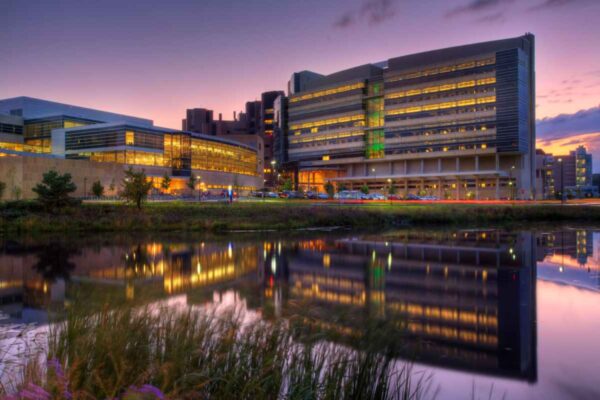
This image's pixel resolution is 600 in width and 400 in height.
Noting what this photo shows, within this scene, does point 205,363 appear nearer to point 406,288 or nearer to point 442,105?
point 406,288

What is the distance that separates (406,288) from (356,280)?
243 centimetres

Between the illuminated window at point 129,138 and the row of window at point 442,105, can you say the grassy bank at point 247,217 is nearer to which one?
the row of window at point 442,105

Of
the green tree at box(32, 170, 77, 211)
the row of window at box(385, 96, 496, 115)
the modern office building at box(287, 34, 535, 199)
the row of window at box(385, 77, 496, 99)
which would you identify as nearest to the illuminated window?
the modern office building at box(287, 34, 535, 199)

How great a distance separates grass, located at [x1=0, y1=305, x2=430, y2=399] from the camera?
5.57 metres

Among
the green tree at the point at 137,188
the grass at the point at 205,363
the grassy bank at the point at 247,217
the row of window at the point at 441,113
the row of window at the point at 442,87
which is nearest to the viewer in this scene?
the grass at the point at 205,363

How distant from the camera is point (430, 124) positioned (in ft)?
407

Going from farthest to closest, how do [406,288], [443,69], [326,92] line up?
[326,92], [443,69], [406,288]

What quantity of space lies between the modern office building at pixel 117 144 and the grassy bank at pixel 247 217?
42.5m

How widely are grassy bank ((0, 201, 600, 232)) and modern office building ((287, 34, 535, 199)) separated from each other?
179 ft

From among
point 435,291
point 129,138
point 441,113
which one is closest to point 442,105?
point 441,113

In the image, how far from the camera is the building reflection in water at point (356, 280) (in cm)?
1067

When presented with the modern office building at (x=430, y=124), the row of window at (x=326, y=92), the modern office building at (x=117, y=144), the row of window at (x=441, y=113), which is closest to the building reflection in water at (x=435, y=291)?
the modern office building at (x=117, y=144)

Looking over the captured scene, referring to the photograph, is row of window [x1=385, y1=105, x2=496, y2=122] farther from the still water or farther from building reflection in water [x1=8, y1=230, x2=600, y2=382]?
building reflection in water [x1=8, y1=230, x2=600, y2=382]

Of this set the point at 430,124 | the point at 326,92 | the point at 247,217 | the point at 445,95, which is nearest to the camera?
the point at 247,217
